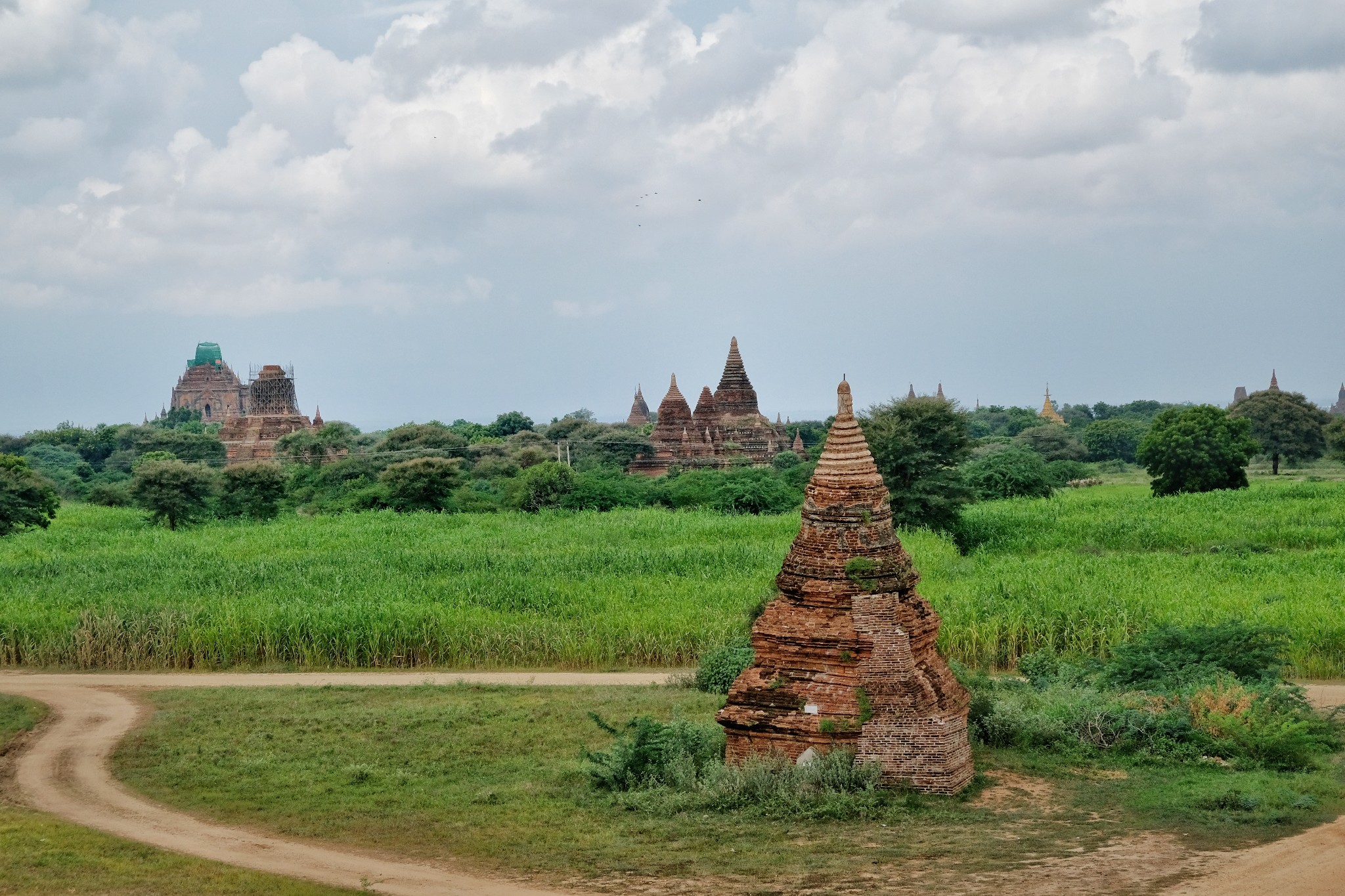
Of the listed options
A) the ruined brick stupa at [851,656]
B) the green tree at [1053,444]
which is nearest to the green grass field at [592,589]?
the ruined brick stupa at [851,656]

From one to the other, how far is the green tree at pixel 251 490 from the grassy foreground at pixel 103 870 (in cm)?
3662

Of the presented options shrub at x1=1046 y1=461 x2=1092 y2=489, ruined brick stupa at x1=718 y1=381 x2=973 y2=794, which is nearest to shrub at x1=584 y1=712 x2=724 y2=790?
ruined brick stupa at x1=718 y1=381 x2=973 y2=794

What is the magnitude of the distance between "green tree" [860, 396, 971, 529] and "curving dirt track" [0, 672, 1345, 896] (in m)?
17.7

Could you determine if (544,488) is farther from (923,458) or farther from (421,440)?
(421,440)

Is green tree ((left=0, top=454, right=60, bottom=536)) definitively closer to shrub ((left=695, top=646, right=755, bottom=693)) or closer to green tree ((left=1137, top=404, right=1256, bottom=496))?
shrub ((left=695, top=646, right=755, bottom=693))

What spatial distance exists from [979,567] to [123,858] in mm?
21424

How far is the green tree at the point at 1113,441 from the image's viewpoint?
3430 inches

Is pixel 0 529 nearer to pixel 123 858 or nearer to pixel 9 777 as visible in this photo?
pixel 9 777

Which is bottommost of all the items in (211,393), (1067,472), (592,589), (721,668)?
(721,668)

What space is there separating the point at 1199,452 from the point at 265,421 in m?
51.7

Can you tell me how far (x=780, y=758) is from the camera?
44.5ft

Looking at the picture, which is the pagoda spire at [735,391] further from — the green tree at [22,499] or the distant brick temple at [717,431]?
the green tree at [22,499]

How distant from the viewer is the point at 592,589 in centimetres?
2775

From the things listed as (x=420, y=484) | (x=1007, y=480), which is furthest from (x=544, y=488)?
(x=1007, y=480)
